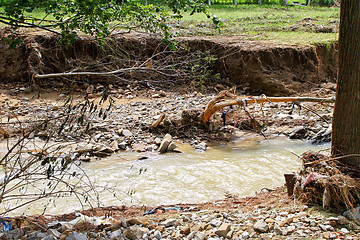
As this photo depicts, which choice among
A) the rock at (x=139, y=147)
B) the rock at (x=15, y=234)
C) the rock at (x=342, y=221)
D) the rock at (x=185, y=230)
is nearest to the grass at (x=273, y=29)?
the rock at (x=139, y=147)

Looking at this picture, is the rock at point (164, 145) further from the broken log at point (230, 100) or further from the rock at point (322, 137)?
the rock at point (322, 137)

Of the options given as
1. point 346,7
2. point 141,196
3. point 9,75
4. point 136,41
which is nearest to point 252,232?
point 141,196

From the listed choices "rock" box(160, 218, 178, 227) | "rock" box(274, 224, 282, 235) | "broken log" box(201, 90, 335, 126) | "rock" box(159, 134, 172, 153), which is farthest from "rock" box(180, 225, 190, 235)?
"broken log" box(201, 90, 335, 126)

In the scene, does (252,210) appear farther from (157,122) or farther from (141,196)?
(157,122)

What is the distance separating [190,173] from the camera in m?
5.57

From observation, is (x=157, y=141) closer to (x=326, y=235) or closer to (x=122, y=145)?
(x=122, y=145)

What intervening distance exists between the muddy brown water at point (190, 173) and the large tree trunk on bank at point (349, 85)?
1.04 meters

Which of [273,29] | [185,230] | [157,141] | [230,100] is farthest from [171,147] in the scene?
[273,29]

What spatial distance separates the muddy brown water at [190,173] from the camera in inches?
181

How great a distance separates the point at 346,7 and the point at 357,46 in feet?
1.46

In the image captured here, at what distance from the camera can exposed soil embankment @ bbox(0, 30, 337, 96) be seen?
10430 mm

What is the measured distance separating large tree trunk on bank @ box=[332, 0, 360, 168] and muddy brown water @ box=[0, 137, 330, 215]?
3.40ft

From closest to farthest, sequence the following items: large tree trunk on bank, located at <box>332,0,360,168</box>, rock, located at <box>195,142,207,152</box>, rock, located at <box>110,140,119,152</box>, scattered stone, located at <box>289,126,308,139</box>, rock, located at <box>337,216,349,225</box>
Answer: rock, located at <box>337,216,349,225</box> → large tree trunk on bank, located at <box>332,0,360,168</box> → rock, located at <box>110,140,119,152</box> → rock, located at <box>195,142,207,152</box> → scattered stone, located at <box>289,126,308,139</box>

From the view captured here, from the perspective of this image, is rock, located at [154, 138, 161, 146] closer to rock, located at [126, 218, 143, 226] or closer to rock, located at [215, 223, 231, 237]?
rock, located at [126, 218, 143, 226]
